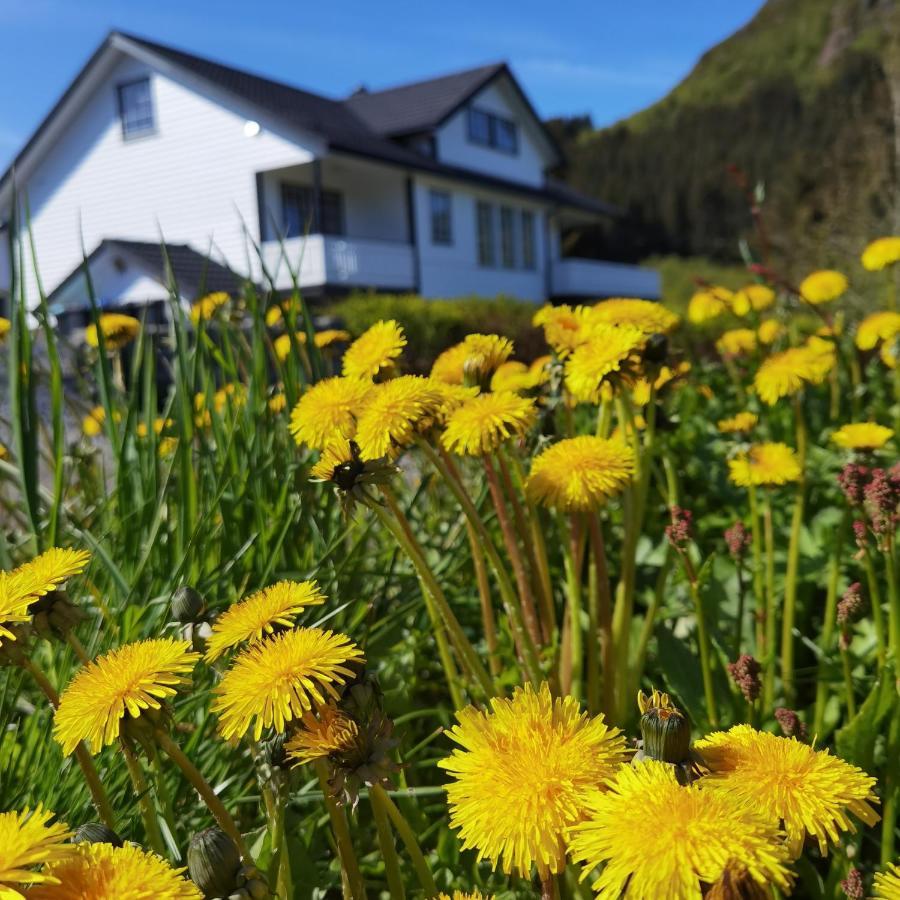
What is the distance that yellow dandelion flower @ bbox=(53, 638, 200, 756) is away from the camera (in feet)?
2.08

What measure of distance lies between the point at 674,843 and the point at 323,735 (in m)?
0.29

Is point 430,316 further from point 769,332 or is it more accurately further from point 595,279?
point 595,279

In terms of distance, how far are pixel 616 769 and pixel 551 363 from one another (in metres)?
0.91

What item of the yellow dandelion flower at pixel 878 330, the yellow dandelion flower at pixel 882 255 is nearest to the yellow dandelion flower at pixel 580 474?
the yellow dandelion flower at pixel 878 330

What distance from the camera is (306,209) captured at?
53.2 ft

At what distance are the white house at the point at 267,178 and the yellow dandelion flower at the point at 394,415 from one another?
39.8ft

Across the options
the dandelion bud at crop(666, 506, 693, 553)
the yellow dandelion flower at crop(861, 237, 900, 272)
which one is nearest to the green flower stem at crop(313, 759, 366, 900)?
the dandelion bud at crop(666, 506, 693, 553)

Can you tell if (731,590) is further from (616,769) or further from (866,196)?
(866,196)

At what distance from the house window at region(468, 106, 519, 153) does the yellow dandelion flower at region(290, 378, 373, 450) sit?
18958mm

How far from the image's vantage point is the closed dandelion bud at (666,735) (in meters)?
0.56

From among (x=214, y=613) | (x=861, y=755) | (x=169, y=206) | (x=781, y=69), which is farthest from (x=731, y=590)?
(x=781, y=69)

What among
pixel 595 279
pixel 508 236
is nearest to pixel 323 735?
pixel 508 236

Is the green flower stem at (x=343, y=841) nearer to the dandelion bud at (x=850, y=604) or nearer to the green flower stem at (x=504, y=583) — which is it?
the green flower stem at (x=504, y=583)

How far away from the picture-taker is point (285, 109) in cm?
1602
